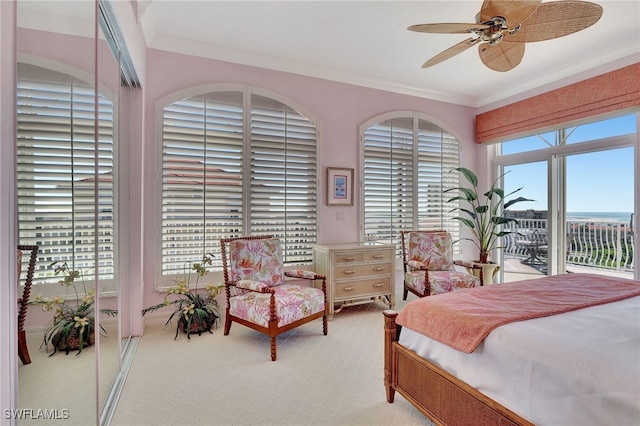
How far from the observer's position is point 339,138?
13.6ft

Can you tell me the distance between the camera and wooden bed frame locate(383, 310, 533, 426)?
4.51 feet

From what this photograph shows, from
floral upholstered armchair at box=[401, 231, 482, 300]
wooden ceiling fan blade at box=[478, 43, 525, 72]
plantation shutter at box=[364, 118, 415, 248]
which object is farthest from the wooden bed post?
plantation shutter at box=[364, 118, 415, 248]

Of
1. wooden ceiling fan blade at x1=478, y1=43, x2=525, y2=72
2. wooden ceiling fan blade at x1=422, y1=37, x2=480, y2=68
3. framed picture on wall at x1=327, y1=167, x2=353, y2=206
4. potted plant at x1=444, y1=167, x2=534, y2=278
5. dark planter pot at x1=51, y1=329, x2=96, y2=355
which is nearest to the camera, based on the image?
dark planter pot at x1=51, y1=329, x2=96, y2=355

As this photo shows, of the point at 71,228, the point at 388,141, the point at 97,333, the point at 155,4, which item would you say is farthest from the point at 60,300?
the point at 388,141

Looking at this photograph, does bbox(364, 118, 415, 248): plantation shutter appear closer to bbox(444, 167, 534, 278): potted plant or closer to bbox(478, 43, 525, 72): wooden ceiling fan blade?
bbox(444, 167, 534, 278): potted plant

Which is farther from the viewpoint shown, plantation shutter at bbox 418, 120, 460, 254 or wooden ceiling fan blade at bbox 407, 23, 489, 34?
plantation shutter at bbox 418, 120, 460, 254

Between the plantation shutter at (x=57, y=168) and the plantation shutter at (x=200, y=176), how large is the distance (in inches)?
62.1

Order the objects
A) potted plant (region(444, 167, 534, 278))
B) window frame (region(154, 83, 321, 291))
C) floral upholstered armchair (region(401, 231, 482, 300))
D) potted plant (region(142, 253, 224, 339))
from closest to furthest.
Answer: potted plant (region(142, 253, 224, 339)) → window frame (region(154, 83, 321, 291)) → floral upholstered armchair (region(401, 231, 482, 300)) → potted plant (region(444, 167, 534, 278))

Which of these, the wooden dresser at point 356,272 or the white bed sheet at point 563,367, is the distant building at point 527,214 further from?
the white bed sheet at point 563,367

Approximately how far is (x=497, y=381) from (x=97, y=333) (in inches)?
77.9

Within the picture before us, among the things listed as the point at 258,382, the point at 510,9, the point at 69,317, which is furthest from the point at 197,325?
the point at 510,9

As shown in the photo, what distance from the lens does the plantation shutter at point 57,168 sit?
1005 millimetres

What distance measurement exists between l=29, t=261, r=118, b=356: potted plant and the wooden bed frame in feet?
5.33

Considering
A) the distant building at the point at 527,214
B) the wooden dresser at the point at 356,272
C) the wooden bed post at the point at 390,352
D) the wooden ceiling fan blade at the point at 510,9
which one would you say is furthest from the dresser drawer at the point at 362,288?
the wooden ceiling fan blade at the point at 510,9
